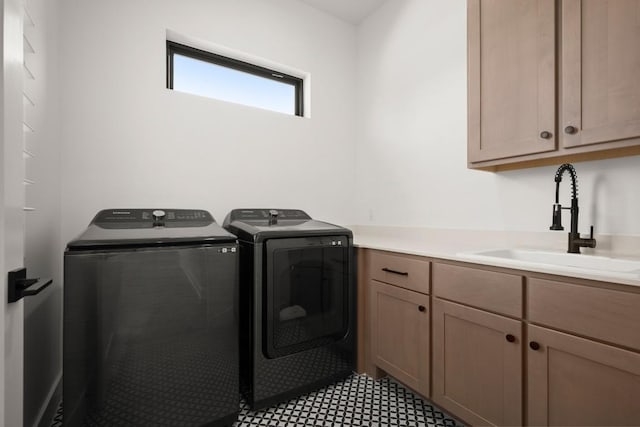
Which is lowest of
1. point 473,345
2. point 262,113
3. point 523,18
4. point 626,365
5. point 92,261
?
point 473,345

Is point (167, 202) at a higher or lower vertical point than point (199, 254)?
higher

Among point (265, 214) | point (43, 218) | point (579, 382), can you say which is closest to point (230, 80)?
point (265, 214)

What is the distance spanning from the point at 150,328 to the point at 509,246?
1.93 meters

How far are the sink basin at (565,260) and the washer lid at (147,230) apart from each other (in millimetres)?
1245

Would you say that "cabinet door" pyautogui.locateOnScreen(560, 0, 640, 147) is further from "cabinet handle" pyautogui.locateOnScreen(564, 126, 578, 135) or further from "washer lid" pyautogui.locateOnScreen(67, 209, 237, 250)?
"washer lid" pyautogui.locateOnScreen(67, 209, 237, 250)

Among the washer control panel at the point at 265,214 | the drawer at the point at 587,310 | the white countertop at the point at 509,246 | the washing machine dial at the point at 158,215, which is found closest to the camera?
the drawer at the point at 587,310

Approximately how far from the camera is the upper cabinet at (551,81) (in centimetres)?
124

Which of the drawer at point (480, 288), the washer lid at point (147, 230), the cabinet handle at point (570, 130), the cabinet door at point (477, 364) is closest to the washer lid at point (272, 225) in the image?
the washer lid at point (147, 230)

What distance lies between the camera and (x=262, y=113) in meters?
2.49

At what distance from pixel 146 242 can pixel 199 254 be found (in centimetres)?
23

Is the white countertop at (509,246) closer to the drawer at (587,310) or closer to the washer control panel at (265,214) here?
the drawer at (587,310)

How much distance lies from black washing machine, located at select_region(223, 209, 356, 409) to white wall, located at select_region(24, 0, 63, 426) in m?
0.91

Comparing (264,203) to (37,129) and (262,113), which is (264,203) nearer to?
(262,113)

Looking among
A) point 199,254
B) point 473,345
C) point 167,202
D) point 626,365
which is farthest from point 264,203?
point 626,365
